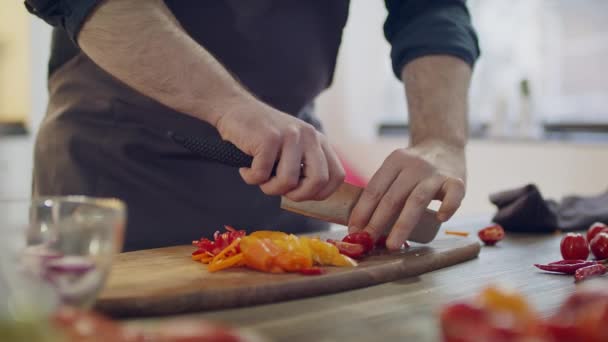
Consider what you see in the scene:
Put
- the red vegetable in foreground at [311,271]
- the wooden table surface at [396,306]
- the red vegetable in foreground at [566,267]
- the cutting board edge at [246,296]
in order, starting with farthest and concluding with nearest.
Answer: the red vegetable in foreground at [566,267] → the red vegetable in foreground at [311,271] → the cutting board edge at [246,296] → the wooden table surface at [396,306]

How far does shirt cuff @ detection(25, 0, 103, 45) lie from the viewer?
3.89ft

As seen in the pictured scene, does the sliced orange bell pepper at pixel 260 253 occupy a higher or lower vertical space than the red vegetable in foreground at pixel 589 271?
lower

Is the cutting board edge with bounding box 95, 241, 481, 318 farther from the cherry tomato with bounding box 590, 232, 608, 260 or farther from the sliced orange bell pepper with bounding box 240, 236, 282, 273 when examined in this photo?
the cherry tomato with bounding box 590, 232, 608, 260

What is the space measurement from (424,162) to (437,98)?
335 millimetres

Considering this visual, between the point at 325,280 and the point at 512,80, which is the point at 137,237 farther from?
the point at 512,80

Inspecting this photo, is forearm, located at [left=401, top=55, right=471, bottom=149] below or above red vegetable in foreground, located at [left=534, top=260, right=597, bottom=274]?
above

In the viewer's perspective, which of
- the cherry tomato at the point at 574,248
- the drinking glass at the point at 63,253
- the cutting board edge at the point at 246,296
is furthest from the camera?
the cherry tomato at the point at 574,248

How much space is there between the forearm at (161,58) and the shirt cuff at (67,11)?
1 cm

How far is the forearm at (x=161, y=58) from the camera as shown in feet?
3.73

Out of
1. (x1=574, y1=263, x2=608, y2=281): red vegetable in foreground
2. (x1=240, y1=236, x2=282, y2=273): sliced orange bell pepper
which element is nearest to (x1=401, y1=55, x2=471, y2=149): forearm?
(x1=574, y1=263, x2=608, y2=281): red vegetable in foreground

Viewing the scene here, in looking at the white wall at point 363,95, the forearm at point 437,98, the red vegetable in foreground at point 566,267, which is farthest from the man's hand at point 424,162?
the white wall at point 363,95

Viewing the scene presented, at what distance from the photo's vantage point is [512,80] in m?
3.68

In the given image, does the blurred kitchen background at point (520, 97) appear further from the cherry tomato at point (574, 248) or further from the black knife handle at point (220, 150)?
the black knife handle at point (220, 150)

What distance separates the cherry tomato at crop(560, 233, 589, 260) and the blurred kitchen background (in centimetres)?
195
